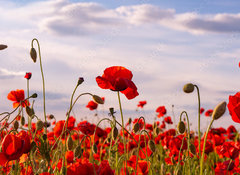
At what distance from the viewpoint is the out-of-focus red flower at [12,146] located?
1444 millimetres

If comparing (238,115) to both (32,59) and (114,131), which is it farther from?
(32,59)

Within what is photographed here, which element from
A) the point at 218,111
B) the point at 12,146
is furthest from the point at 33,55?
the point at 218,111

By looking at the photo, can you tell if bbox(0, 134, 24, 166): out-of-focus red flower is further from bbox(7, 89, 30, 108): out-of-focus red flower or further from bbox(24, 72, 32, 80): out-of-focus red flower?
bbox(7, 89, 30, 108): out-of-focus red flower

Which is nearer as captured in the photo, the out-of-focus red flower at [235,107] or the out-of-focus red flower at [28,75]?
the out-of-focus red flower at [235,107]

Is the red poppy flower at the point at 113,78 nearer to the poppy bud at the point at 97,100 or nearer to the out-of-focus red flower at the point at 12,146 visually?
the poppy bud at the point at 97,100

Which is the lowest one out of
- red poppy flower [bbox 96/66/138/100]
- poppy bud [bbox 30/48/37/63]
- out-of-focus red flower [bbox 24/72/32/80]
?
red poppy flower [bbox 96/66/138/100]

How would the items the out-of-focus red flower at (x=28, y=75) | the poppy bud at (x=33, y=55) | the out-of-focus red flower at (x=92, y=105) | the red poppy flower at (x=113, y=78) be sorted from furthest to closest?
the out-of-focus red flower at (x=92, y=105) → the out-of-focus red flower at (x=28, y=75) → the poppy bud at (x=33, y=55) → the red poppy flower at (x=113, y=78)

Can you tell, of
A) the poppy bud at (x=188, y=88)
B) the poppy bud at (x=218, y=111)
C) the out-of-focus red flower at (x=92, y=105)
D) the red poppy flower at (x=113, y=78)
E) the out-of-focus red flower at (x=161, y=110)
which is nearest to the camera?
the poppy bud at (x=218, y=111)

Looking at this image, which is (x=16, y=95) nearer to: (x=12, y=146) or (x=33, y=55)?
(x=33, y=55)

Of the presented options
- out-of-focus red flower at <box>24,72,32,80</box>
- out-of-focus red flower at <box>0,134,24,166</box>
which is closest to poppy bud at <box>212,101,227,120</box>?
out-of-focus red flower at <box>0,134,24,166</box>

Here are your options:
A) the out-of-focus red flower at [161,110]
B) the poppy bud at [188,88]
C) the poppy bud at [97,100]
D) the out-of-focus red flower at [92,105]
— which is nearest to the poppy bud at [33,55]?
the poppy bud at [97,100]

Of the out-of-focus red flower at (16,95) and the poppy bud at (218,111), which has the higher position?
the out-of-focus red flower at (16,95)

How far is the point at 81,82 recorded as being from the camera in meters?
1.92

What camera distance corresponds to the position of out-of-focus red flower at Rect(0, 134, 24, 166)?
1.44 metres
